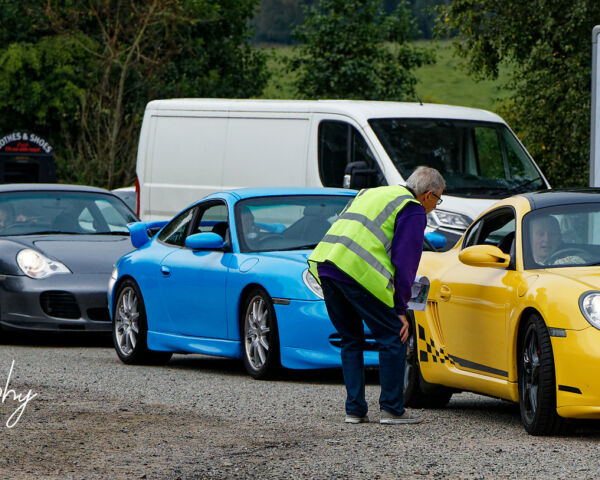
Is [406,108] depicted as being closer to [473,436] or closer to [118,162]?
[473,436]

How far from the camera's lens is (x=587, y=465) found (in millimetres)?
6676

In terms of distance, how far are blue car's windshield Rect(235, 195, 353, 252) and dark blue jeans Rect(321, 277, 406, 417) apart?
2.90 metres

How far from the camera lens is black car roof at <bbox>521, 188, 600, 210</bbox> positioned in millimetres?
8484

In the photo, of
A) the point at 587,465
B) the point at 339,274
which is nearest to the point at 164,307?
the point at 339,274

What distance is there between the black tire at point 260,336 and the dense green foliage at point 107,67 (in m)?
27.3

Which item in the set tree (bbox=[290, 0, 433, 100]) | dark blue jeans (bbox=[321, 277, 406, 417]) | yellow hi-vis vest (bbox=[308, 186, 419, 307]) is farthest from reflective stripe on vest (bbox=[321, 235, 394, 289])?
tree (bbox=[290, 0, 433, 100])

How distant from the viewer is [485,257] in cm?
825

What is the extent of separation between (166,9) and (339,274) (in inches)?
1315

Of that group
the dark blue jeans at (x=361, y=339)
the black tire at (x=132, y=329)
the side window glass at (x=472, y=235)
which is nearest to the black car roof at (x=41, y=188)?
the black tire at (x=132, y=329)

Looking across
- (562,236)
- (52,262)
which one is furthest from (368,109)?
(562,236)

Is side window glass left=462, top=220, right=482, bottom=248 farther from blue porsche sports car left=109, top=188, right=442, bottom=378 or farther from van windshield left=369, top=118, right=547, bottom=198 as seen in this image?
van windshield left=369, top=118, right=547, bottom=198

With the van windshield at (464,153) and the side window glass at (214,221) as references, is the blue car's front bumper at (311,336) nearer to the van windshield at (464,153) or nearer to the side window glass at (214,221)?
the side window glass at (214,221)

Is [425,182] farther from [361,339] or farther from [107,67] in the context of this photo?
[107,67]

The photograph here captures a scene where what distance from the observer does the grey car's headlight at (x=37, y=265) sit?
14.2m
